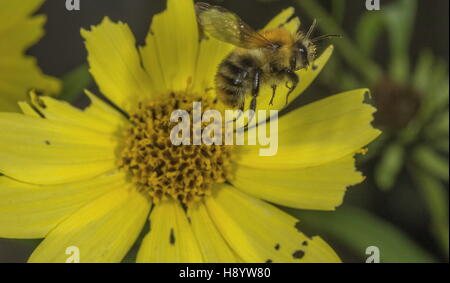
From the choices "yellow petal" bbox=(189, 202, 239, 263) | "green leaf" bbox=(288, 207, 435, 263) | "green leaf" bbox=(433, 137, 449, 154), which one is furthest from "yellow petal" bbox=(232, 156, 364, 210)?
"green leaf" bbox=(433, 137, 449, 154)

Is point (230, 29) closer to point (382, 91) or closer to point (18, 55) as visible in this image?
point (18, 55)

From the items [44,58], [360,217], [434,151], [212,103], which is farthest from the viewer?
[44,58]

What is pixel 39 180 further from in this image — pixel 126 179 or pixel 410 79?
pixel 410 79

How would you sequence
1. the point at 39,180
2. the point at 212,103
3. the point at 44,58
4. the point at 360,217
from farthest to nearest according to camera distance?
the point at 44,58
the point at 360,217
the point at 212,103
the point at 39,180

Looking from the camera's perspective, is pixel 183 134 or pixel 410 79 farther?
pixel 410 79

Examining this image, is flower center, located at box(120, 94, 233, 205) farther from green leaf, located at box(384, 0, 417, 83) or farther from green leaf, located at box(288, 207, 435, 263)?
green leaf, located at box(384, 0, 417, 83)

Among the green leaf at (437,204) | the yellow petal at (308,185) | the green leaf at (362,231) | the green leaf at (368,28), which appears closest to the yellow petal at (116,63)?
the yellow petal at (308,185)
